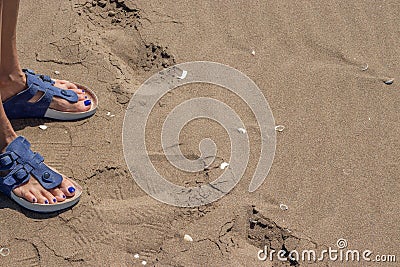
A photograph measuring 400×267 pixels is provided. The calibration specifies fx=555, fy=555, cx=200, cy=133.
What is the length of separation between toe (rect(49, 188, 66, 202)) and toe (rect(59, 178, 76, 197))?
0.02m

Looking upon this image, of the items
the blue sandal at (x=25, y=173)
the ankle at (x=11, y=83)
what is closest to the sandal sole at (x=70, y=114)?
the ankle at (x=11, y=83)

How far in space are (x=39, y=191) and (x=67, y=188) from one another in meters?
0.14

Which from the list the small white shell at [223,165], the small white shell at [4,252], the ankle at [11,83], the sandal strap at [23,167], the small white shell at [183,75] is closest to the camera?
the small white shell at [4,252]

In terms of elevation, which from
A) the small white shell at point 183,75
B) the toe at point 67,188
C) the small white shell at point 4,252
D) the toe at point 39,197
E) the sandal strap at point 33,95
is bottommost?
the small white shell at point 4,252

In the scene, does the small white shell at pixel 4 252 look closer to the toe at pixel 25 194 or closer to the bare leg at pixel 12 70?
the toe at pixel 25 194

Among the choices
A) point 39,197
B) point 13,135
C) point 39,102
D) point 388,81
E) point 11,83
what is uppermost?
point 388,81

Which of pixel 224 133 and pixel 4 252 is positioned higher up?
pixel 224 133

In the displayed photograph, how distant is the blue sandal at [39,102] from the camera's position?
3.10 metres

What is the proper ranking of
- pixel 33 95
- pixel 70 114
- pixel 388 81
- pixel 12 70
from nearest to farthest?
pixel 12 70 → pixel 33 95 → pixel 70 114 → pixel 388 81

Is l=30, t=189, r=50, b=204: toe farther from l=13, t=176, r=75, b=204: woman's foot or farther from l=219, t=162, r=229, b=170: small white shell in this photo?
l=219, t=162, r=229, b=170: small white shell

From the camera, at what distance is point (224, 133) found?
3.33m

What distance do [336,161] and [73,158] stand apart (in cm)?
152

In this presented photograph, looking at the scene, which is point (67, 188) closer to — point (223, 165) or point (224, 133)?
point (223, 165)

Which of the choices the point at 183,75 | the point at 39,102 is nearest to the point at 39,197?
the point at 39,102
